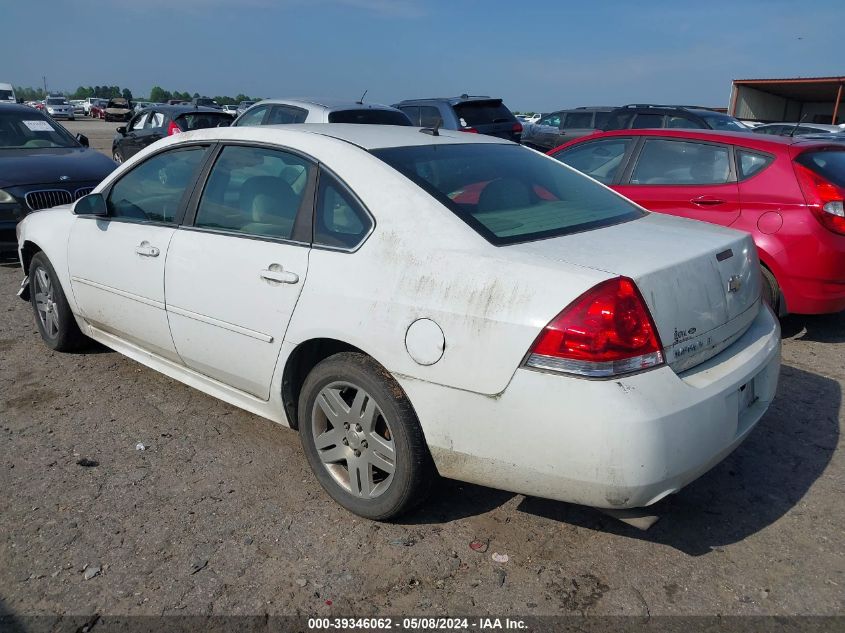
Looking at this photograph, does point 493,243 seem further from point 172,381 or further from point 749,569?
point 172,381

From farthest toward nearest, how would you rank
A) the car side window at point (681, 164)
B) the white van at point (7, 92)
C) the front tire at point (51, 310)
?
the white van at point (7, 92), the car side window at point (681, 164), the front tire at point (51, 310)

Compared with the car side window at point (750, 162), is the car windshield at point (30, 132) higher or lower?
higher

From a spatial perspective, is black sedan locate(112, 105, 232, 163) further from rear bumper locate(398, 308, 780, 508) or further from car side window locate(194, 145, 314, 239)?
rear bumper locate(398, 308, 780, 508)

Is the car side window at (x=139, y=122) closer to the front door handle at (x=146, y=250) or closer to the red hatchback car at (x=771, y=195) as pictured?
the red hatchback car at (x=771, y=195)

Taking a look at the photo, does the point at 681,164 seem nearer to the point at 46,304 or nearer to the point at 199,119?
the point at 46,304

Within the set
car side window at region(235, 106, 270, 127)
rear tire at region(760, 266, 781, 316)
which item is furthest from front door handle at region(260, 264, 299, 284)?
car side window at region(235, 106, 270, 127)

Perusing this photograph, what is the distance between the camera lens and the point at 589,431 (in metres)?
2.30

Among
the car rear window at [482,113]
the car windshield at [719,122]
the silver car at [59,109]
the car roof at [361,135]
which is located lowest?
the silver car at [59,109]

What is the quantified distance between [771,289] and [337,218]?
11.5 ft

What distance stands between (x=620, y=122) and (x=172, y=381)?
10905mm

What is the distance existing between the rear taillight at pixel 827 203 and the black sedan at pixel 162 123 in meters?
11.5

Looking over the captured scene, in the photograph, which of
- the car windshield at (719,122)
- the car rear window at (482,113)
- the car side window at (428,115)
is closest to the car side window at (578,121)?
the car rear window at (482,113)

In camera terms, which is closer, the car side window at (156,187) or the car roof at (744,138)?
the car side window at (156,187)

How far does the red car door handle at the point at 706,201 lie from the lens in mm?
5270
